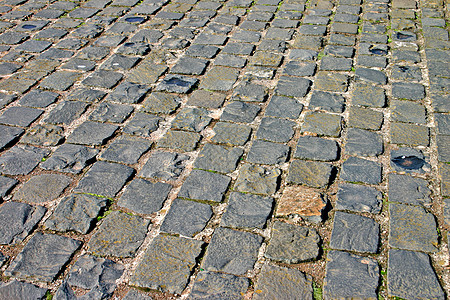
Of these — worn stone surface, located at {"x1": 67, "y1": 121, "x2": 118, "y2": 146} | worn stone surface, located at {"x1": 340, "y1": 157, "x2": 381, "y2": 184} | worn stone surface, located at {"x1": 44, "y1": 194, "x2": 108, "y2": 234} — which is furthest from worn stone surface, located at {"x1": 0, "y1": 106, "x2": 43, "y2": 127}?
worn stone surface, located at {"x1": 340, "y1": 157, "x2": 381, "y2": 184}

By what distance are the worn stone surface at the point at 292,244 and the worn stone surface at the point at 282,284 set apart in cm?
9

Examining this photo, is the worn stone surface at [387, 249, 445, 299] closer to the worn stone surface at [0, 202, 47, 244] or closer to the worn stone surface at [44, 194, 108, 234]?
the worn stone surface at [44, 194, 108, 234]

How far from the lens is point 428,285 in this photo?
2.35m

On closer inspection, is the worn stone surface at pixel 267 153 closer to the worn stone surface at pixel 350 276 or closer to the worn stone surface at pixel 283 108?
the worn stone surface at pixel 283 108

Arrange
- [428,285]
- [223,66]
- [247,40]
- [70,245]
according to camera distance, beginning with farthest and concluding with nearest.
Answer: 1. [247,40]
2. [223,66]
3. [70,245]
4. [428,285]

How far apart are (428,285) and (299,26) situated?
375cm

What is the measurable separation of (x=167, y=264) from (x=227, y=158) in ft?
3.45

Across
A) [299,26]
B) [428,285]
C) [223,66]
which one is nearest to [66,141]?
[223,66]

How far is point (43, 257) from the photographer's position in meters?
2.57

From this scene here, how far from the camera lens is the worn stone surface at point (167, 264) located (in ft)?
7.91

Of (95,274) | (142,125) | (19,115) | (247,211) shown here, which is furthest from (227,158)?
(19,115)

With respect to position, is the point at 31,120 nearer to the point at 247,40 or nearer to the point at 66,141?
the point at 66,141

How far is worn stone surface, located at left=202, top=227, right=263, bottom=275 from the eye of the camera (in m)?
2.50

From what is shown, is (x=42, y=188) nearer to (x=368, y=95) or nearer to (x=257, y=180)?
(x=257, y=180)
